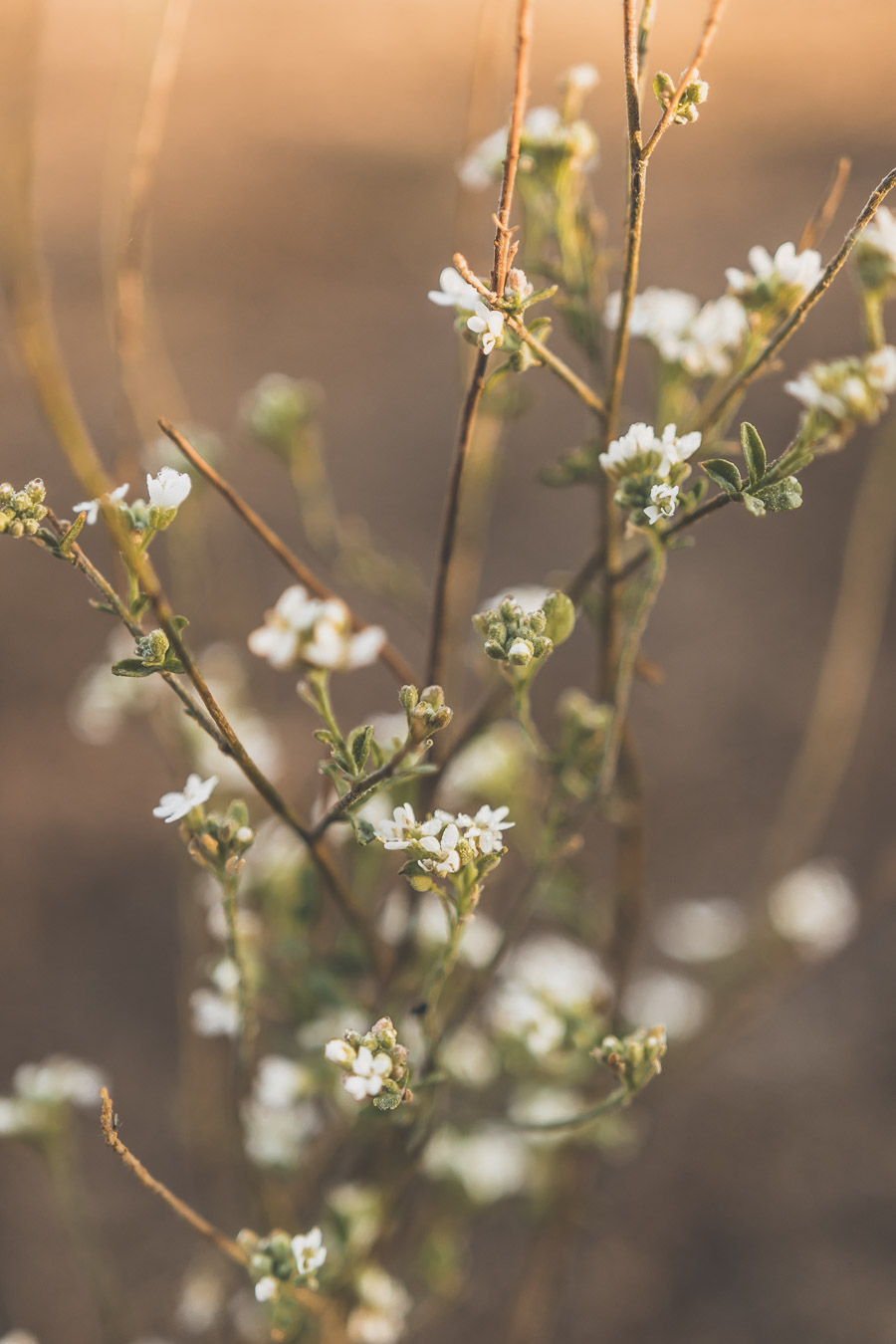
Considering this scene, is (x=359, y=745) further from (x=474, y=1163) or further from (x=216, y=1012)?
(x=474, y=1163)

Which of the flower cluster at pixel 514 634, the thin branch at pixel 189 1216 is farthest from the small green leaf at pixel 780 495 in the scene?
the thin branch at pixel 189 1216

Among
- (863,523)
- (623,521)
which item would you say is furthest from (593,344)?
(863,523)

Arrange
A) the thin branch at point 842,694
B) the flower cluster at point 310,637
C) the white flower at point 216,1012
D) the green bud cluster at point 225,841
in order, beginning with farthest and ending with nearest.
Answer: the thin branch at point 842,694
the white flower at point 216,1012
the green bud cluster at point 225,841
the flower cluster at point 310,637

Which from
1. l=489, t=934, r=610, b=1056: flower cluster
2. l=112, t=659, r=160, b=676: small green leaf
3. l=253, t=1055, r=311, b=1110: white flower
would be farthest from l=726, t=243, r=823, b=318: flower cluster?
l=253, t=1055, r=311, b=1110: white flower

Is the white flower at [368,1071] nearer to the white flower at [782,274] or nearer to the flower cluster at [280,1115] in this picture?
the flower cluster at [280,1115]

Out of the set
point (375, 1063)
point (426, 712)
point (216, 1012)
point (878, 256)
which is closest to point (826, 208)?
point (878, 256)

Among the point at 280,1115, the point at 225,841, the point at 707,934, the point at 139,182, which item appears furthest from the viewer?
the point at 707,934
